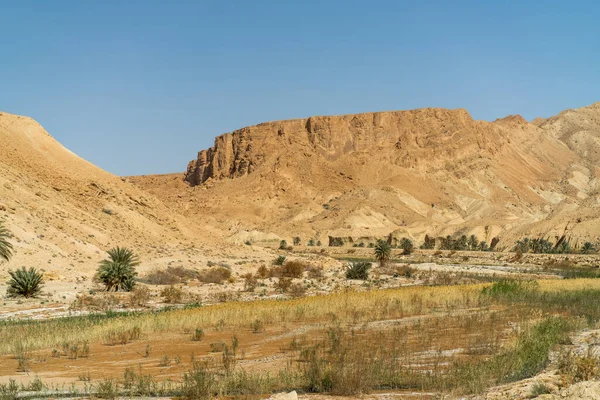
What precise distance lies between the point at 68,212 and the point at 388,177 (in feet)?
299

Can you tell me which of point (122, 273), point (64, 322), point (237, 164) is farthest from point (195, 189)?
point (64, 322)

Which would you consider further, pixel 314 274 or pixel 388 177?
pixel 388 177

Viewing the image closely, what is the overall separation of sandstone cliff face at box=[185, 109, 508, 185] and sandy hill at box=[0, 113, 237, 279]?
8433cm

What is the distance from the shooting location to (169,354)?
1400 cm

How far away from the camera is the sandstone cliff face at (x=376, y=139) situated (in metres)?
141

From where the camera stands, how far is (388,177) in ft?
424

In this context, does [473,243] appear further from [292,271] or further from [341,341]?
[341,341]

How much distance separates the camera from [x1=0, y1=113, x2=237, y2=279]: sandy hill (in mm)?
36750

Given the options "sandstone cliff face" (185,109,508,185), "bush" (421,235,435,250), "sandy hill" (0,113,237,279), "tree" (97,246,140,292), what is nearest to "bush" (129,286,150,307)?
"tree" (97,246,140,292)

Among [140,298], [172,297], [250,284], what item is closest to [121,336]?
[140,298]

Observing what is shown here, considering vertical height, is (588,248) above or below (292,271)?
below

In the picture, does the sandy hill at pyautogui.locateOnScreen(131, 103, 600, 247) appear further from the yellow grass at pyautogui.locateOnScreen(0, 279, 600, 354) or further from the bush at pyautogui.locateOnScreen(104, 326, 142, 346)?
the bush at pyautogui.locateOnScreen(104, 326, 142, 346)

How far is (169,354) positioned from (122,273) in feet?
56.8

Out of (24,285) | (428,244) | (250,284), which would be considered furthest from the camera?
(428,244)
